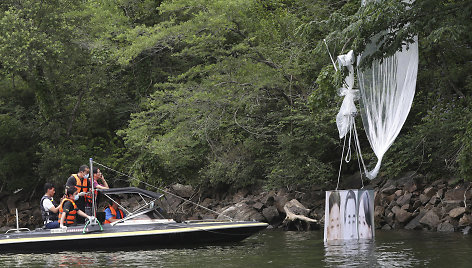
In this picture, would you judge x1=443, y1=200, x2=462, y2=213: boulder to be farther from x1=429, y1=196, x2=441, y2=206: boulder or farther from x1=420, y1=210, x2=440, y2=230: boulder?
x1=429, y1=196, x2=441, y2=206: boulder

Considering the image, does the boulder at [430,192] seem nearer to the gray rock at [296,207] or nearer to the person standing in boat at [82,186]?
the gray rock at [296,207]

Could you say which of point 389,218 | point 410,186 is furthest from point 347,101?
point 410,186

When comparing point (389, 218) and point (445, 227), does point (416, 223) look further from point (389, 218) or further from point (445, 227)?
point (445, 227)

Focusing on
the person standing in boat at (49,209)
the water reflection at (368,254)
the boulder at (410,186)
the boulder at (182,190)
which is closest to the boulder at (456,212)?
the boulder at (410,186)

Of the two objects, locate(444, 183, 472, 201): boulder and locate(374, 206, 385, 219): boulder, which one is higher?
locate(444, 183, 472, 201): boulder

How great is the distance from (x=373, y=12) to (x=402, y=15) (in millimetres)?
682

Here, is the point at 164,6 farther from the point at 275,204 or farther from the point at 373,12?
the point at 373,12

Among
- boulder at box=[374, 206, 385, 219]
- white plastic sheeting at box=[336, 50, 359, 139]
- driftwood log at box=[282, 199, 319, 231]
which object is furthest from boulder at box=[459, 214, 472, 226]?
driftwood log at box=[282, 199, 319, 231]

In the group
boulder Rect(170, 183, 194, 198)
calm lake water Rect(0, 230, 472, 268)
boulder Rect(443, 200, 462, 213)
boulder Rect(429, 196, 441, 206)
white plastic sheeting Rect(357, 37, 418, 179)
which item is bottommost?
calm lake water Rect(0, 230, 472, 268)

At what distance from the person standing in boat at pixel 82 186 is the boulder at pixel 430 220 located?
340 inches

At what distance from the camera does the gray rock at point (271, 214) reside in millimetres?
22797

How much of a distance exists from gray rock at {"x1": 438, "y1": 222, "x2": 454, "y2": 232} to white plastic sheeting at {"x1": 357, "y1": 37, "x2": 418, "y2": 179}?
150 inches

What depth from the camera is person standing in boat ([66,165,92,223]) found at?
16.4 meters

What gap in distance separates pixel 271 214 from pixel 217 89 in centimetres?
468
